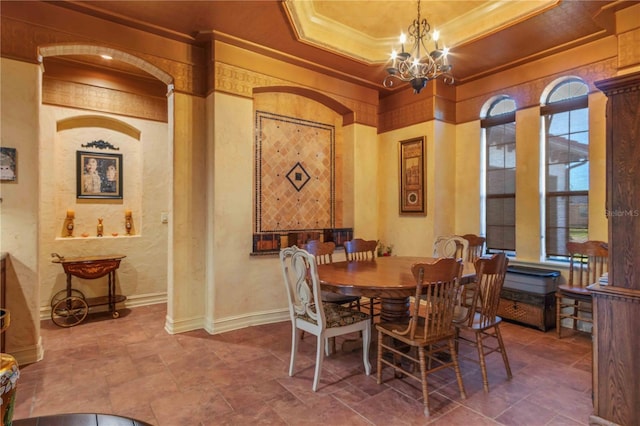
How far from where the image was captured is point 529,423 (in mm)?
2035

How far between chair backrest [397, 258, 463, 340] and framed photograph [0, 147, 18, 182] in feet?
10.7

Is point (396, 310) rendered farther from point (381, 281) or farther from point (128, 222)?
point (128, 222)

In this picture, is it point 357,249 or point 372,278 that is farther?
point 357,249

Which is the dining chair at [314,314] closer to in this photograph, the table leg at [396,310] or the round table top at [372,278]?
the round table top at [372,278]

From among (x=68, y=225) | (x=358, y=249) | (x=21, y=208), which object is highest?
(x=21, y=208)

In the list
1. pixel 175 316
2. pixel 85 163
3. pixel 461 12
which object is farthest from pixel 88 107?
pixel 461 12

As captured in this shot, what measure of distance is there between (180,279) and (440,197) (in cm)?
351

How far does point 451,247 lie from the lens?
3883 mm

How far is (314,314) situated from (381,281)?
55 centimetres

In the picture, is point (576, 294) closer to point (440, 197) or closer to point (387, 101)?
point (440, 197)

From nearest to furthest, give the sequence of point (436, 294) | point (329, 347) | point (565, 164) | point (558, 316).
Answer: point (436, 294)
point (329, 347)
point (558, 316)
point (565, 164)

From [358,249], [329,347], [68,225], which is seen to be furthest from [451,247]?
[68,225]

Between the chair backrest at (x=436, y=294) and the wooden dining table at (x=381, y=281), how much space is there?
152 mm

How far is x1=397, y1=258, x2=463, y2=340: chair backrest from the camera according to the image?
2156 mm
